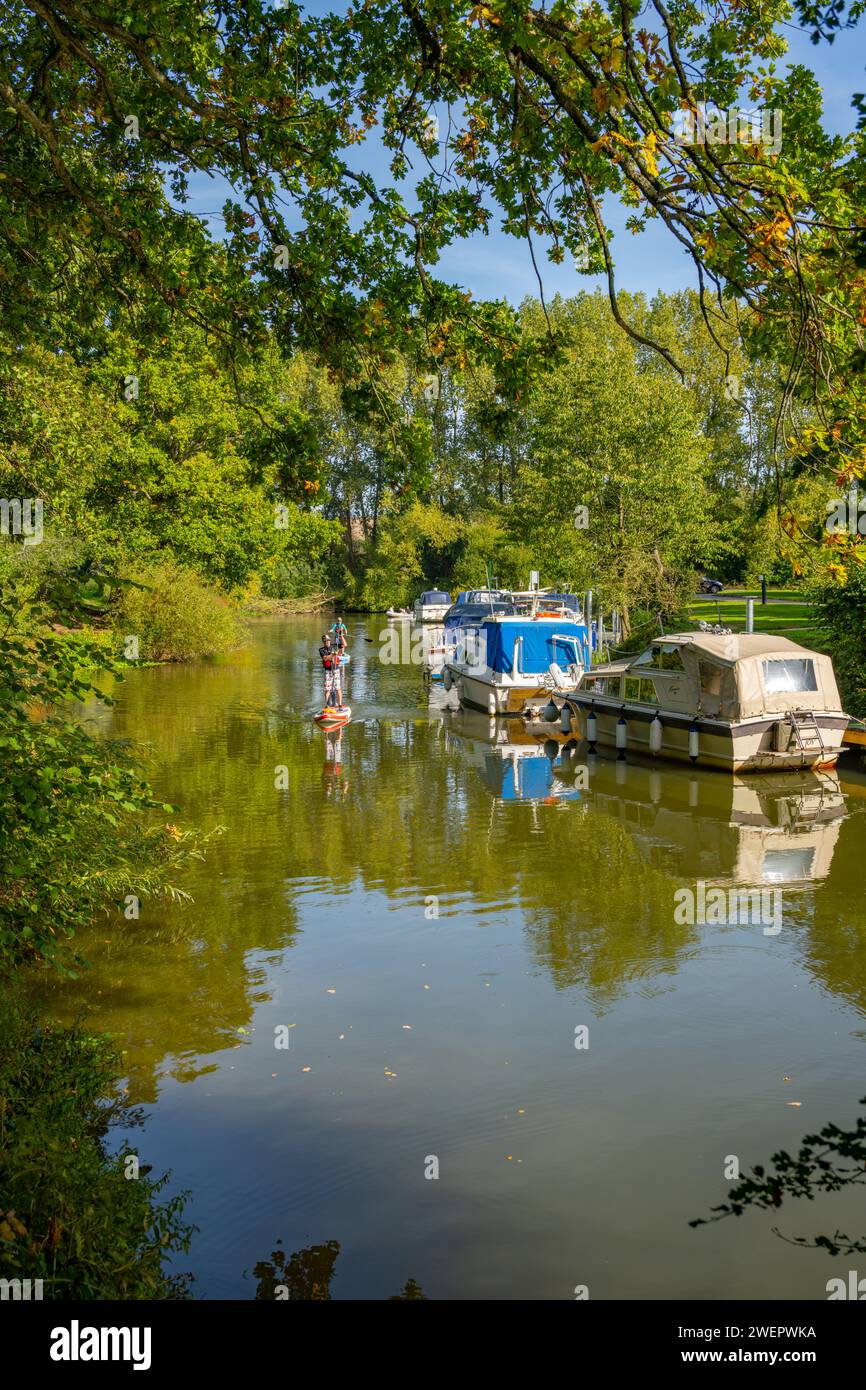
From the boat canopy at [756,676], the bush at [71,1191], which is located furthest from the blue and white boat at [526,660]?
the bush at [71,1191]

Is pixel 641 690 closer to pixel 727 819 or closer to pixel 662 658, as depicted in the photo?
pixel 662 658

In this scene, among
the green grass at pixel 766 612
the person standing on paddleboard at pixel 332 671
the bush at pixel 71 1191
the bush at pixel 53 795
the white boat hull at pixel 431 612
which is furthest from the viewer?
the white boat hull at pixel 431 612

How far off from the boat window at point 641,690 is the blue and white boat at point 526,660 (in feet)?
19.5

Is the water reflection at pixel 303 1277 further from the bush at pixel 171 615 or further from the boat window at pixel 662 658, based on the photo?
the bush at pixel 171 615

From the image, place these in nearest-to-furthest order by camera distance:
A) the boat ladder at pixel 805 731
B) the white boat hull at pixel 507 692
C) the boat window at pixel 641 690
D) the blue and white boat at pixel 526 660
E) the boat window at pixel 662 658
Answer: the boat ladder at pixel 805 731 < the boat window at pixel 662 658 < the boat window at pixel 641 690 < the blue and white boat at pixel 526 660 < the white boat hull at pixel 507 692

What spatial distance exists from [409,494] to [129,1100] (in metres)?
5.49

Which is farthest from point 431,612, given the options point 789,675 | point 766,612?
point 789,675

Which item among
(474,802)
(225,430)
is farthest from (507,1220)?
(225,430)

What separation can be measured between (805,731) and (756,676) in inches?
55.8

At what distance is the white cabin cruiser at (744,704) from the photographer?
2109 cm

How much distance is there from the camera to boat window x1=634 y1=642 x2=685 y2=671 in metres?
23.0

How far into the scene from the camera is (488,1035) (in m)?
9.82

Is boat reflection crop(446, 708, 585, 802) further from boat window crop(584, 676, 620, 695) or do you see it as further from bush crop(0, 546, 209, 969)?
bush crop(0, 546, 209, 969)

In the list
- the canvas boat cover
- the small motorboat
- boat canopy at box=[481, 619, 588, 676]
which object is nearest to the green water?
the canvas boat cover
